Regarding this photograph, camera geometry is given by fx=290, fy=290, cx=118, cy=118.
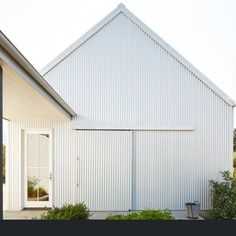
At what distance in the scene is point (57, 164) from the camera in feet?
30.3

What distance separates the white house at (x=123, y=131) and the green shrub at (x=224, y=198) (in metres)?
0.65

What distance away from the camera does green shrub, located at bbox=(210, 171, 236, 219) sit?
318 inches

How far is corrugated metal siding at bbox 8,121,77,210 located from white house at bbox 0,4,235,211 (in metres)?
0.03

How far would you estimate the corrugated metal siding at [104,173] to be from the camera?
9.23 meters

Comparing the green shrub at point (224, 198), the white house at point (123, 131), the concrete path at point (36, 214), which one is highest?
the white house at point (123, 131)

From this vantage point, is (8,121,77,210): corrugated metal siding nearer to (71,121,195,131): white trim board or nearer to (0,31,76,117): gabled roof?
(71,121,195,131): white trim board

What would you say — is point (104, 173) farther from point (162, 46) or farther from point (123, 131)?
point (162, 46)

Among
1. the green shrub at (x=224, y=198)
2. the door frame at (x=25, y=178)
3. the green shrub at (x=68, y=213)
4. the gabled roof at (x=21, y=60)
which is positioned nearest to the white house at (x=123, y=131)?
the door frame at (x=25, y=178)

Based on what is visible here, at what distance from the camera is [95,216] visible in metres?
8.62

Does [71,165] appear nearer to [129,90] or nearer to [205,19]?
Result: [129,90]

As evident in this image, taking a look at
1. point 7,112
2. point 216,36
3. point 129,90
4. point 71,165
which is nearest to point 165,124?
point 129,90

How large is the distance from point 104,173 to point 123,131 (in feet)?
4.82

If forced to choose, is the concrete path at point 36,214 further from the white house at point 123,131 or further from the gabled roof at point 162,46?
the gabled roof at point 162,46

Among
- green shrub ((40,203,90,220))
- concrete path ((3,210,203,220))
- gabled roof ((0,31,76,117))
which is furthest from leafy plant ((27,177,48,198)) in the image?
gabled roof ((0,31,76,117))
